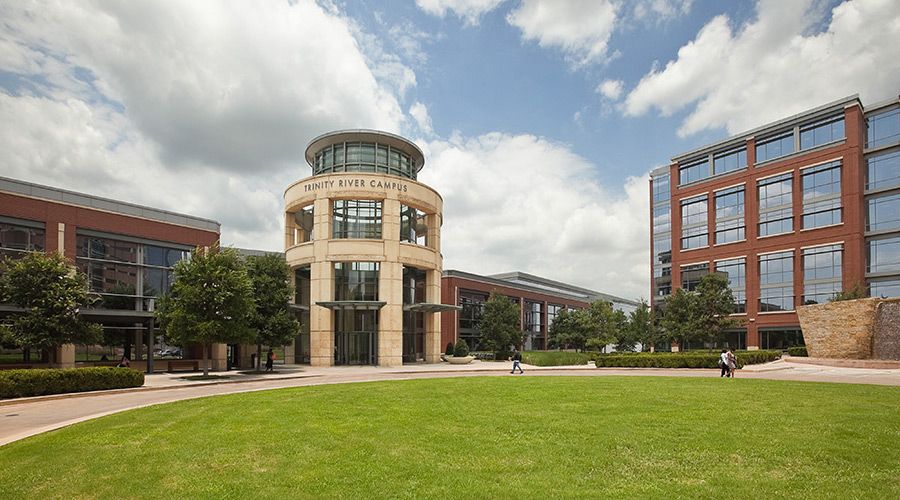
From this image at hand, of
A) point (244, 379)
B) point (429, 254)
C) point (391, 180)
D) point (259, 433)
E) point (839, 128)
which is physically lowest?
point (244, 379)

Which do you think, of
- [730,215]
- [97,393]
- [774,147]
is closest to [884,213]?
[774,147]

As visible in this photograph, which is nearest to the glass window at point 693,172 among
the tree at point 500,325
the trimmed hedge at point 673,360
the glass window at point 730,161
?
the glass window at point 730,161

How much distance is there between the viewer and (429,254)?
54.4 m

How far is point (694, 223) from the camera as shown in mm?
76875

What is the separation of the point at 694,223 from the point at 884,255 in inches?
860

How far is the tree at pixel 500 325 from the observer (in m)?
66.2

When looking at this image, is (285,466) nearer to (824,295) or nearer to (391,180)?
(391,180)

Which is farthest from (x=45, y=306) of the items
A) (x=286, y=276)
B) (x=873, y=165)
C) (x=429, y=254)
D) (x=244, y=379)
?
(x=873, y=165)

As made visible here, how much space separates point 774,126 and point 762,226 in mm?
12033

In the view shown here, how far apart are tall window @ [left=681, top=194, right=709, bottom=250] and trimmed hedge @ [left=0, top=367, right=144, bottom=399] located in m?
69.0

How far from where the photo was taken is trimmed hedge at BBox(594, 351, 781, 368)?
135ft

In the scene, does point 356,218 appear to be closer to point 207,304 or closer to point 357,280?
point 357,280

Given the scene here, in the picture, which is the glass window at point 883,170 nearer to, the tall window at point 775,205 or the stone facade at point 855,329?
the tall window at point 775,205

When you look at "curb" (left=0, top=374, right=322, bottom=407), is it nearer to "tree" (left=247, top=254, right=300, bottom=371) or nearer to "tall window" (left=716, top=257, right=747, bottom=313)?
"tree" (left=247, top=254, right=300, bottom=371)
